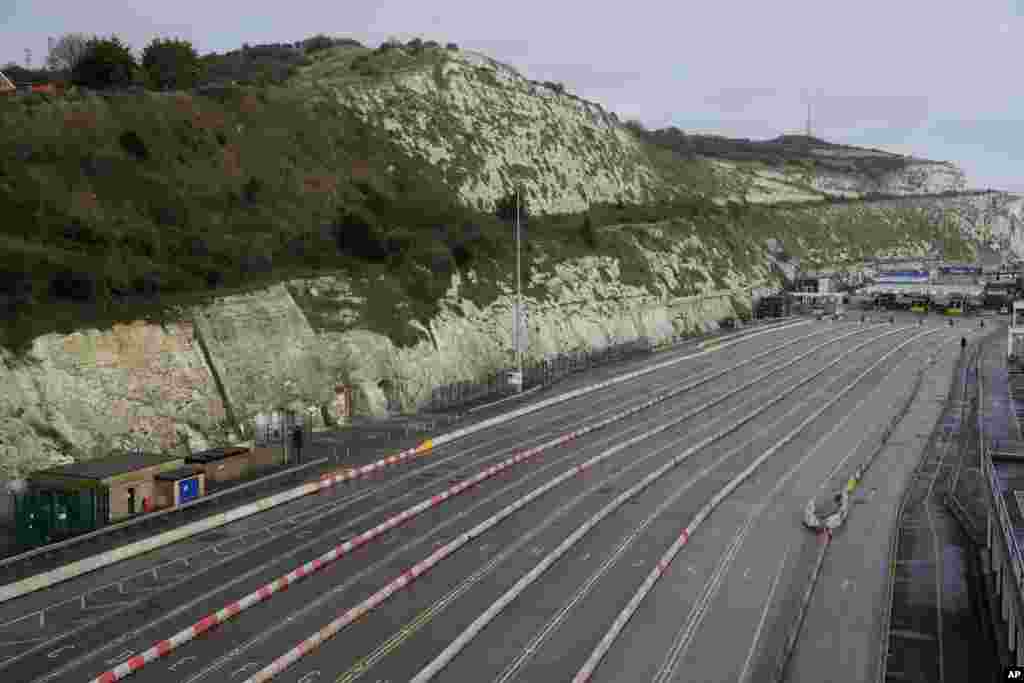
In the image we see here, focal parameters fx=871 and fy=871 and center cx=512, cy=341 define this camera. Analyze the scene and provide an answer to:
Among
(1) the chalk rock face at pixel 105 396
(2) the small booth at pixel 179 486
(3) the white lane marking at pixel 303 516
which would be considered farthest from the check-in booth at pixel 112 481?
(3) the white lane marking at pixel 303 516

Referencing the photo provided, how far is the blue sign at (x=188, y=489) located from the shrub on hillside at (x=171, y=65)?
5038 cm

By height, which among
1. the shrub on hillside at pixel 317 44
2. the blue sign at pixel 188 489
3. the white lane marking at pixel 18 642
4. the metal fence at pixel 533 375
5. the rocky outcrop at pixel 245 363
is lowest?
the white lane marking at pixel 18 642

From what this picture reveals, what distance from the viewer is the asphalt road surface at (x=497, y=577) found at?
68.5ft

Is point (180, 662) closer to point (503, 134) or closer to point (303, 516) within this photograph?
point (303, 516)

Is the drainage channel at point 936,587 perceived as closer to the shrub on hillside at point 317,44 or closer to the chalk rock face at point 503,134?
the chalk rock face at point 503,134

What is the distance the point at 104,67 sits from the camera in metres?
66.4

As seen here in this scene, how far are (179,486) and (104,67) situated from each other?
155 ft

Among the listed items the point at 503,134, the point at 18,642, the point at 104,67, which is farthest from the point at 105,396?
the point at 503,134

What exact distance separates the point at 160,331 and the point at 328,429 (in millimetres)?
10008

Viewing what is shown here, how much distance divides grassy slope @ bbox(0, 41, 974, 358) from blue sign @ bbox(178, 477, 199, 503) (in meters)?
9.27

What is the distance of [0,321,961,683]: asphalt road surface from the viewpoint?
20.9m

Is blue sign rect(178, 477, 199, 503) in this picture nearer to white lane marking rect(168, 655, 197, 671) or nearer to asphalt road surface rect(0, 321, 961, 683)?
asphalt road surface rect(0, 321, 961, 683)

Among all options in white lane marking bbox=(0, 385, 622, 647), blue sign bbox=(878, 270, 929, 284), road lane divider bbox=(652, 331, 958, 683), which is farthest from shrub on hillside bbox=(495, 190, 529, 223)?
blue sign bbox=(878, 270, 929, 284)

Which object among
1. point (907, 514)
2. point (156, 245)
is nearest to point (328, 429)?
point (156, 245)
